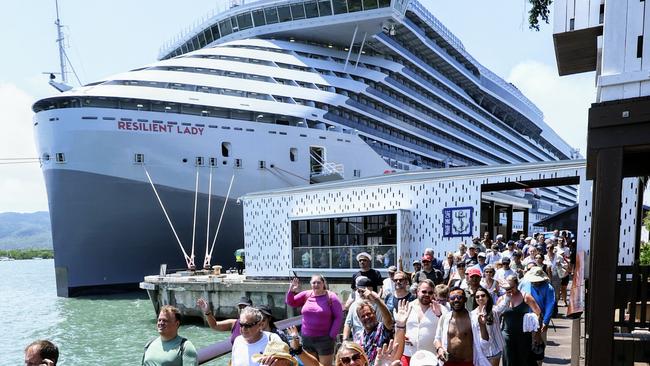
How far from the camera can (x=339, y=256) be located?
656 inches

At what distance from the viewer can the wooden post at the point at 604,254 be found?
137 inches

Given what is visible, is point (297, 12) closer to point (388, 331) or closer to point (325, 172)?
point (325, 172)

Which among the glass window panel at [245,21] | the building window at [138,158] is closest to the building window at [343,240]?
the building window at [138,158]

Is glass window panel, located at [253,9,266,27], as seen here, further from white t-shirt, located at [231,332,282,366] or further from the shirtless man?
white t-shirt, located at [231,332,282,366]

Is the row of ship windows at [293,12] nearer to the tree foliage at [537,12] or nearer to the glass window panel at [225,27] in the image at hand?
the glass window panel at [225,27]

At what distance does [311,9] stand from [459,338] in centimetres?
3209

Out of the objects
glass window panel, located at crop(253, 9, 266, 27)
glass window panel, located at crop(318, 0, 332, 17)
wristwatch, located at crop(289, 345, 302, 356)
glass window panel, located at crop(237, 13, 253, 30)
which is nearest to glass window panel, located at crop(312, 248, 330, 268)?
wristwatch, located at crop(289, 345, 302, 356)

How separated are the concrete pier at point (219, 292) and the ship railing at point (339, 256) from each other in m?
0.70

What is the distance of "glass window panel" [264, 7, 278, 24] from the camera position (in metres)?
34.6

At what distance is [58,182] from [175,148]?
5.54m

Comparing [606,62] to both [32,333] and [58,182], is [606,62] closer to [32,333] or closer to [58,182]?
[32,333]

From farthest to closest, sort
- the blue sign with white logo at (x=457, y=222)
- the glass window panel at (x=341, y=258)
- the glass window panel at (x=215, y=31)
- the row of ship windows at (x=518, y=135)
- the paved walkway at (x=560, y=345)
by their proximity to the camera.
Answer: the row of ship windows at (x=518, y=135), the glass window panel at (x=215, y=31), the glass window panel at (x=341, y=258), the blue sign with white logo at (x=457, y=222), the paved walkway at (x=560, y=345)

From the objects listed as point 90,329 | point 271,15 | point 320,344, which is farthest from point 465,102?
point 320,344

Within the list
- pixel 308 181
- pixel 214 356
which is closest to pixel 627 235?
pixel 214 356
